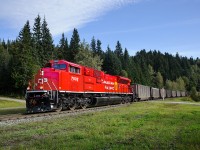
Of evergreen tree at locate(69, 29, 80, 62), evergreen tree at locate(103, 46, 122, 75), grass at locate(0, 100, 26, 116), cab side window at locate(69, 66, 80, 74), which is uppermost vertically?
evergreen tree at locate(69, 29, 80, 62)

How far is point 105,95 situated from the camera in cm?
3297

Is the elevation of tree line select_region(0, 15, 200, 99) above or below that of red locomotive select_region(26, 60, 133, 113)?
above

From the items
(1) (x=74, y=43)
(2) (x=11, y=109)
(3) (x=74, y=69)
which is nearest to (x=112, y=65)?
(1) (x=74, y=43)

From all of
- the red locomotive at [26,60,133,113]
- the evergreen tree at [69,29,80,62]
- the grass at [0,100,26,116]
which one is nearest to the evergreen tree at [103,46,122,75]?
the evergreen tree at [69,29,80,62]

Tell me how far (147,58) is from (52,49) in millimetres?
119286

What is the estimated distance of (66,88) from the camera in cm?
2341

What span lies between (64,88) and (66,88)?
324 mm

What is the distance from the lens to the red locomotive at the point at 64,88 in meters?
21.3

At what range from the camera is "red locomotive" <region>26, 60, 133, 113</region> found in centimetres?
2127

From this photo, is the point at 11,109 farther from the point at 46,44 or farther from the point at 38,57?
the point at 46,44

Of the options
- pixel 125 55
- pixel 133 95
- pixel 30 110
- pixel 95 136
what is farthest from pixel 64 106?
pixel 125 55

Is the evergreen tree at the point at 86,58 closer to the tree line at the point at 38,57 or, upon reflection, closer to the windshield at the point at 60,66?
the tree line at the point at 38,57

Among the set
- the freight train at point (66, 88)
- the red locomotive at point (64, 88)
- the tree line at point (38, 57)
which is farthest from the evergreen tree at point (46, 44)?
the red locomotive at point (64, 88)

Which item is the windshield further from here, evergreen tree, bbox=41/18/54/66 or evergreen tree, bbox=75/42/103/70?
evergreen tree, bbox=41/18/54/66
